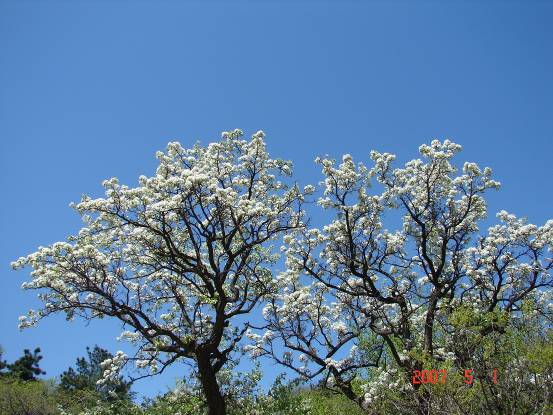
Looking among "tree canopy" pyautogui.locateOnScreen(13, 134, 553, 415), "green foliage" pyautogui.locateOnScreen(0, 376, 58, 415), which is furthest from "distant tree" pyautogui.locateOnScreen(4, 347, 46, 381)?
"tree canopy" pyautogui.locateOnScreen(13, 134, 553, 415)

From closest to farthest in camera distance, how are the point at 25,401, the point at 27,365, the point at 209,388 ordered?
the point at 209,388
the point at 25,401
the point at 27,365

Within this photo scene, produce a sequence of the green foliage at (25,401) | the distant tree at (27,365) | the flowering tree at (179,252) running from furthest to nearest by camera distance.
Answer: the distant tree at (27,365) → the green foliage at (25,401) → the flowering tree at (179,252)

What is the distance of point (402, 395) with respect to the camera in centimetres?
1480

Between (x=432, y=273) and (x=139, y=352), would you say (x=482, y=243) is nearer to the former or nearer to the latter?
(x=432, y=273)

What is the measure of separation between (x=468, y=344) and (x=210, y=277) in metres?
8.45

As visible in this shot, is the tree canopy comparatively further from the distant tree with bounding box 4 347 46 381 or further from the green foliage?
the distant tree with bounding box 4 347 46 381

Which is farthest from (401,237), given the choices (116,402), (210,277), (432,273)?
(116,402)

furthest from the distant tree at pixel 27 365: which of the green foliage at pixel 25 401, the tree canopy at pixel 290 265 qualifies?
the tree canopy at pixel 290 265


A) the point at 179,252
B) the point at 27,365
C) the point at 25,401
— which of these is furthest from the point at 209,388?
the point at 27,365

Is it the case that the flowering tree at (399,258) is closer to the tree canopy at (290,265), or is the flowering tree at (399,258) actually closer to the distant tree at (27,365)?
the tree canopy at (290,265)

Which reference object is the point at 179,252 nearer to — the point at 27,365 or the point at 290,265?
the point at 290,265

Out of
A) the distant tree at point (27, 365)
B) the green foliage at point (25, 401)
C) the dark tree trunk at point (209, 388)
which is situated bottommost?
the dark tree trunk at point (209, 388)

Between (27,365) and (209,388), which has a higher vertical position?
(27,365)

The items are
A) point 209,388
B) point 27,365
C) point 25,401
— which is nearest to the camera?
point 209,388
